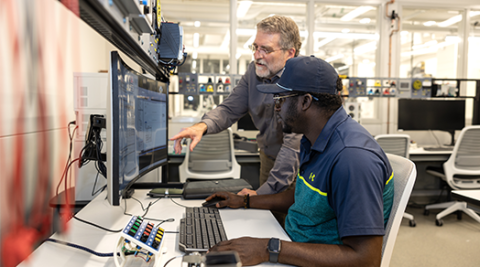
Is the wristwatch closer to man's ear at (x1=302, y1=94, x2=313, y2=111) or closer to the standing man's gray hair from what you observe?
man's ear at (x1=302, y1=94, x2=313, y2=111)

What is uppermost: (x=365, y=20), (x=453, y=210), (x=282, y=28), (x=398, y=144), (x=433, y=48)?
(x=365, y=20)

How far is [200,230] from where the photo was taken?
972 mm

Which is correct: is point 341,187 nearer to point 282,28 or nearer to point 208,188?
point 208,188

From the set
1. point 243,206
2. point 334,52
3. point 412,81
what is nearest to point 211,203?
point 243,206

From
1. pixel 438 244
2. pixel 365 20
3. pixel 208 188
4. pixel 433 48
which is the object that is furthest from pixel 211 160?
pixel 433 48

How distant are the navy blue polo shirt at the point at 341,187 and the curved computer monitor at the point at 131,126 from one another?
575 millimetres

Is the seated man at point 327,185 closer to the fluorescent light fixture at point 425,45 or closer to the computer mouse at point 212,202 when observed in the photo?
the computer mouse at point 212,202

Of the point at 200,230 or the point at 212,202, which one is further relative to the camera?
the point at 212,202

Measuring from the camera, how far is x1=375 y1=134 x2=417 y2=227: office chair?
116 inches

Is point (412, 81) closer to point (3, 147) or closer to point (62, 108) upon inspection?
point (62, 108)

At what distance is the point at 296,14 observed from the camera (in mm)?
5621

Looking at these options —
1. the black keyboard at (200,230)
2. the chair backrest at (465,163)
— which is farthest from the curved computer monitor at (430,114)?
the black keyboard at (200,230)

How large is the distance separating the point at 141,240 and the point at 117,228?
315mm

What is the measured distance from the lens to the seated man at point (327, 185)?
76cm
